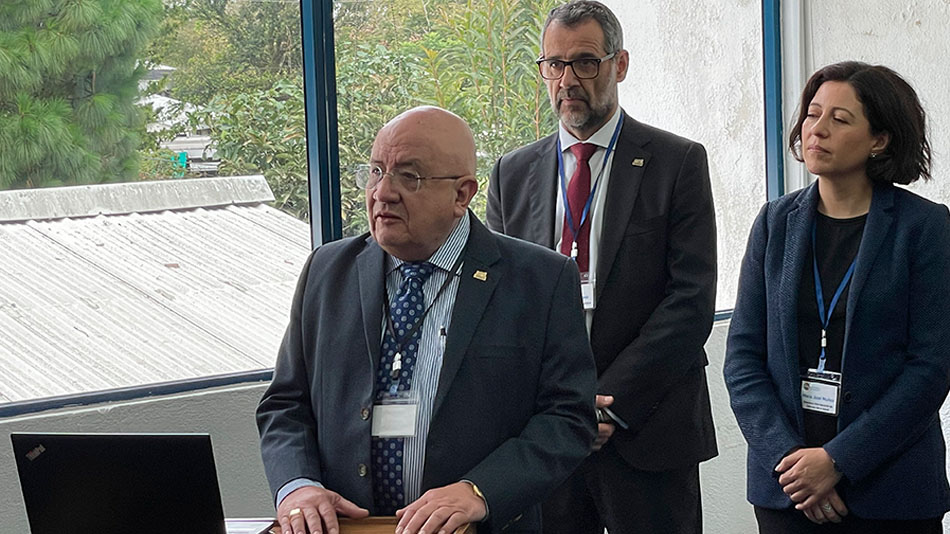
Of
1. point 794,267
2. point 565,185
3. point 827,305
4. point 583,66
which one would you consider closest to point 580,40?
point 583,66

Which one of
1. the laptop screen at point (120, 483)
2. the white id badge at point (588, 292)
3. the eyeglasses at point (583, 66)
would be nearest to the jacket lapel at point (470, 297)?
Result: the laptop screen at point (120, 483)

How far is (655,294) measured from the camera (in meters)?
2.78

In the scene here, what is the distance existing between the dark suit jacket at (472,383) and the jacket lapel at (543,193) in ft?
1.96

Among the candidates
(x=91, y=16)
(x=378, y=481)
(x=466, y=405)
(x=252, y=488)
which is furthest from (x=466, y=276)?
(x=91, y=16)

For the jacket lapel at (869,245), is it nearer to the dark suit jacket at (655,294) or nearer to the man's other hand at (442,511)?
the dark suit jacket at (655,294)

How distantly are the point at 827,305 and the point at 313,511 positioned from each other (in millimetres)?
1356

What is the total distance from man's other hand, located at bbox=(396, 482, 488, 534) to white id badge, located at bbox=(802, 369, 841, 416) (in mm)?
1016

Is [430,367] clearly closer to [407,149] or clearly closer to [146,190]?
[407,149]

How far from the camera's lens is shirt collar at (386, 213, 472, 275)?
216 cm

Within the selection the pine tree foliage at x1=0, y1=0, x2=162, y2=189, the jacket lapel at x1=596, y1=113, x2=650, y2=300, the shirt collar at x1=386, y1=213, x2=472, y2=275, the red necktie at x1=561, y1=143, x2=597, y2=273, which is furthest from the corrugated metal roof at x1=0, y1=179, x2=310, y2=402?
the shirt collar at x1=386, y1=213, x2=472, y2=275

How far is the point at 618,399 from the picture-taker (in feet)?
8.75

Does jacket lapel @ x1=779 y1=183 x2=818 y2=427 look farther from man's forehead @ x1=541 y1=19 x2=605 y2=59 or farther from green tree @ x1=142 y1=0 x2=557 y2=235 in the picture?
green tree @ x1=142 y1=0 x2=557 y2=235

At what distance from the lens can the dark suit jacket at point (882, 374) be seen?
2.50 meters

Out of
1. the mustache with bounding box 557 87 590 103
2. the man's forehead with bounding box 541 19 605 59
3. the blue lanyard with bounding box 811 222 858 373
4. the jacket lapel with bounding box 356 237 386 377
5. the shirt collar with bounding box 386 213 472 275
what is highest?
the man's forehead with bounding box 541 19 605 59
